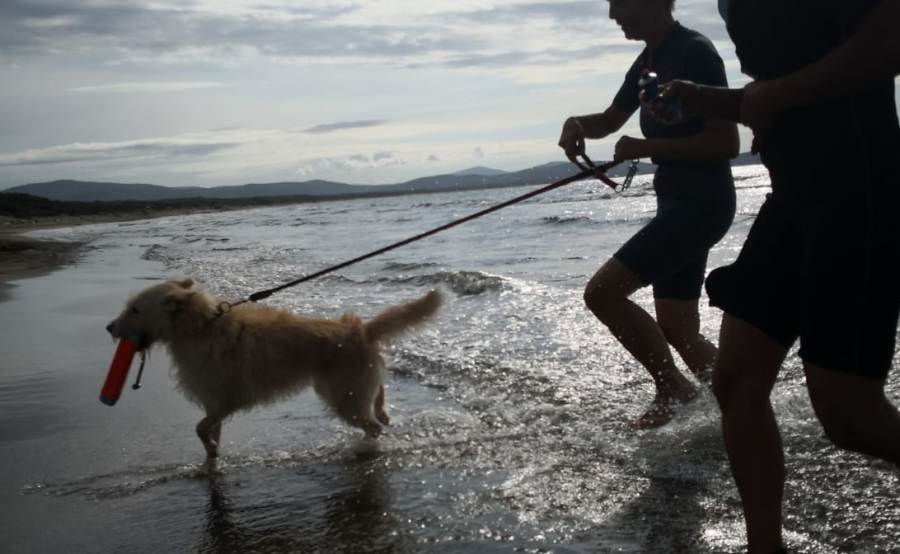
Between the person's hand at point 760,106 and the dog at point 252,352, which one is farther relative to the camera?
the dog at point 252,352

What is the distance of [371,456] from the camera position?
14.1 ft

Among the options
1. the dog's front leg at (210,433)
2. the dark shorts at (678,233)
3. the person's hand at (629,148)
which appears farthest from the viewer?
the dog's front leg at (210,433)

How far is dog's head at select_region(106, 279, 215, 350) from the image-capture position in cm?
449

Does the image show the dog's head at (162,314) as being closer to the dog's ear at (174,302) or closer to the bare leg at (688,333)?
the dog's ear at (174,302)

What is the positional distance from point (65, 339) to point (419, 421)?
4.21 m

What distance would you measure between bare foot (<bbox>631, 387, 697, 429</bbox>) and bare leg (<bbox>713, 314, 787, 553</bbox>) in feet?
5.88

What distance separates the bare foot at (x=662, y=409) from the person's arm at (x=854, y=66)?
7.92 ft

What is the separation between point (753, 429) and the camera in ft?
7.97

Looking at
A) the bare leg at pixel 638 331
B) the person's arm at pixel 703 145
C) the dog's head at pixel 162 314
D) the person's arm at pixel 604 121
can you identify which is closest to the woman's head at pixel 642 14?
the person's arm at pixel 604 121

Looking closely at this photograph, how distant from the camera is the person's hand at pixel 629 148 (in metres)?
3.60

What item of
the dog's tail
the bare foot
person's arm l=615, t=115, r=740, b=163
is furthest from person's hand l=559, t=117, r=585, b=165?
A: the bare foot

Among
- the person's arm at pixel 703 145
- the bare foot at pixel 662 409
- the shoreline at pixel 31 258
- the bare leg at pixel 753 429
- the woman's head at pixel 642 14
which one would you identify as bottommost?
the bare foot at pixel 662 409

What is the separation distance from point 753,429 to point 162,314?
3.14 m

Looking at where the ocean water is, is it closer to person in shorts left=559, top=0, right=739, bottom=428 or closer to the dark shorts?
person in shorts left=559, top=0, right=739, bottom=428
